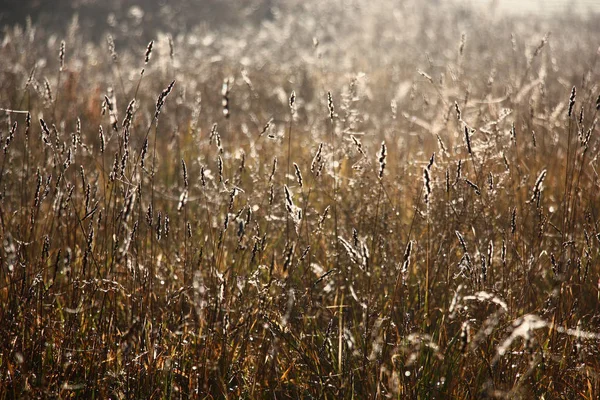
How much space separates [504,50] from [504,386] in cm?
738

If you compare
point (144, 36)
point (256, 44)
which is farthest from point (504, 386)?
point (144, 36)

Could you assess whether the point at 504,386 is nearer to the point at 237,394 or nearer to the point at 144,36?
the point at 237,394

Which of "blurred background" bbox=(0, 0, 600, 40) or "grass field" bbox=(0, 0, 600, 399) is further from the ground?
"blurred background" bbox=(0, 0, 600, 40)

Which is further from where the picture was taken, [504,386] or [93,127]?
[93,127]

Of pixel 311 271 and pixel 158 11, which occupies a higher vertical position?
pixel 158 11

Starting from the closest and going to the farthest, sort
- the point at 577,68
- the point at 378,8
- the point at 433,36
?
the point at 577,68 < the point at 433,36 < the point at 378,8

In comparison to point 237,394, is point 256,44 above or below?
above

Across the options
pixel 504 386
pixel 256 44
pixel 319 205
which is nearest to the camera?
pixel 504 386

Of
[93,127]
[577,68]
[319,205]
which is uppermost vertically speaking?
[577,68]

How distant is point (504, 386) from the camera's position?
1708 mm

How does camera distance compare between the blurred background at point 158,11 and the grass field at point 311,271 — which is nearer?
the grass field at point 311,271

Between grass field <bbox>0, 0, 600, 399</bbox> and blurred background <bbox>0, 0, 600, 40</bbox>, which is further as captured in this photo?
blurred background <bbox>0, 0, 600, 40</bbox>

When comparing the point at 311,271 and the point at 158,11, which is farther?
the point at 158,11

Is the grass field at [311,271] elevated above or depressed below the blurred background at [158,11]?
below
